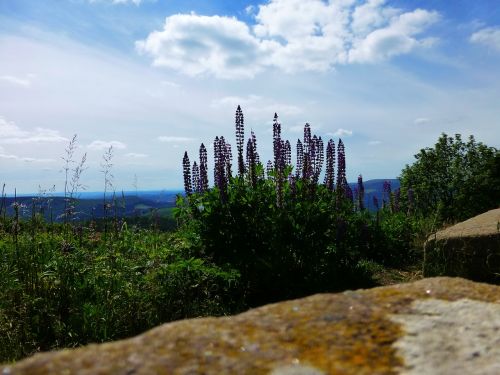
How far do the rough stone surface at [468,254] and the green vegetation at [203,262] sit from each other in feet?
3.83

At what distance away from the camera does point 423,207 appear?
19.2 metres

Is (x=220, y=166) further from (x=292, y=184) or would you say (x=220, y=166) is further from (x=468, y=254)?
(x=468, y=254)

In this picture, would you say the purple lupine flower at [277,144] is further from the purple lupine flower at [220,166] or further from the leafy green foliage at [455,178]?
the leafy green foliage at [455,178]

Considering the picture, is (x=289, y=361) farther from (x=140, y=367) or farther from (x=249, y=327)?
(x=140, y=367)

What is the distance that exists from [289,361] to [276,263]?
5314 mm

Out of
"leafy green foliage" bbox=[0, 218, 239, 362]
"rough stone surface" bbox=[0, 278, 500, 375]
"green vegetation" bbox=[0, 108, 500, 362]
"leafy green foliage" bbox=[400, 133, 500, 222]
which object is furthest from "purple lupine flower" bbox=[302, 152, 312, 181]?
"leafy green foliage" bbox=[400, 133, 500, 222]

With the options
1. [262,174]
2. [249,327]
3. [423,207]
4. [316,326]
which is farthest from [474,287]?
[423,207]

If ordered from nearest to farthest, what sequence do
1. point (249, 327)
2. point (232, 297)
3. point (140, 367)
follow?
1. point (140, 367)
2. point (249, 327)
3. point (232, 297)

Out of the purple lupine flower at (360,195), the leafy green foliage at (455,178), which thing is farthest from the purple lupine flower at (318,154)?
the leafy green foliage at (455,178)

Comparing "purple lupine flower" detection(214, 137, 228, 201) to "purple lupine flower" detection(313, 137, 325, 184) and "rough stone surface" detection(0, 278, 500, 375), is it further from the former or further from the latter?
"rough stone surface" detection(0, 278, 500, 375)

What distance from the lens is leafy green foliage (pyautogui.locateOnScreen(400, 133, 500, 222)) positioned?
19031 millimetres

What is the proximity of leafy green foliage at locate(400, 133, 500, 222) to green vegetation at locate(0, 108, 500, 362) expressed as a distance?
11.4 m

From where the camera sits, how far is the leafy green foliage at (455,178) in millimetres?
19031

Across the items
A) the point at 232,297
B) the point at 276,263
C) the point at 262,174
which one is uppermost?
the point at 262,174
